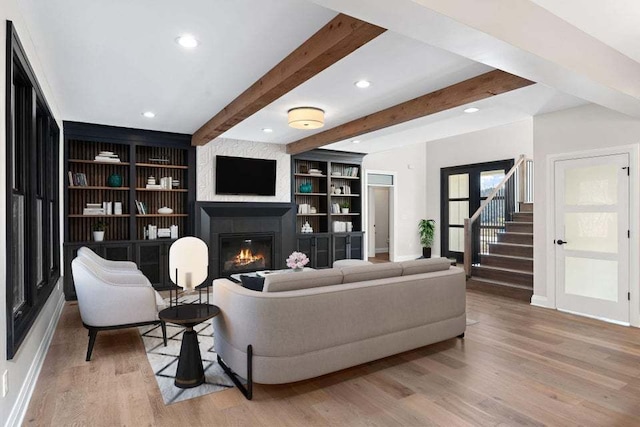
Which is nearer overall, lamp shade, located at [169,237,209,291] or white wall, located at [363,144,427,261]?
lamp shade, located at [169,237,209,291]

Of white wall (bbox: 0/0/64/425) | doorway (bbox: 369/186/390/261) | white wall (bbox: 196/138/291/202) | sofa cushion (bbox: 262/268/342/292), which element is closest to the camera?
white wall (bbox: 0/0/64/425)

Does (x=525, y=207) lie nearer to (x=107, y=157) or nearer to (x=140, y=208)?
(x=140, y=208)

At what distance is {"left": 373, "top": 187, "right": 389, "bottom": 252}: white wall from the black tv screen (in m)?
5.03

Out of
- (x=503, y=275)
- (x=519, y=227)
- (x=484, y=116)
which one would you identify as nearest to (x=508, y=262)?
(x=503, y=275)

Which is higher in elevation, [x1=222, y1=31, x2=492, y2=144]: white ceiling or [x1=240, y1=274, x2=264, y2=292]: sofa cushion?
[x1=222, y1=31, x2=492, y2=144]: white ceiling

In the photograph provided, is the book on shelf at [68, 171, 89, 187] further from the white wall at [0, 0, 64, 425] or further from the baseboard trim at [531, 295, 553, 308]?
the baseboard trim at [531, 295, 553, 308]

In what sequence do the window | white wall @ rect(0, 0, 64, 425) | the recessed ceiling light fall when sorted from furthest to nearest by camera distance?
1. the recessed ceiling light
2. the window
3. white wall @ rect(0, 0, 64, 425)

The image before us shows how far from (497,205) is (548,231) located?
8.05 ft

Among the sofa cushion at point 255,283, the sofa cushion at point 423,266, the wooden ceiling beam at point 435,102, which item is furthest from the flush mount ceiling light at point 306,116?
the sofa cushion at point 255,283

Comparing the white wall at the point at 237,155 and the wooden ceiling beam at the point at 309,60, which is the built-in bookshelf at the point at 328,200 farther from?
the wooden ceiling beam at the point at 309,60

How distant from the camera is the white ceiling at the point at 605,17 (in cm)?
243

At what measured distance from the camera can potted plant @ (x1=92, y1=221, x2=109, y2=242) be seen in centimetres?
571

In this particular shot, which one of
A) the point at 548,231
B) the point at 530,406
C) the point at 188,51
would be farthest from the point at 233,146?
the point at 530,406

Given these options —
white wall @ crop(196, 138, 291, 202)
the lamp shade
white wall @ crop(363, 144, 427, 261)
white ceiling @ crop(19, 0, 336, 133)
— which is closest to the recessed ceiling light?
white ceiling @ crop(19, 0, 336, 133)
